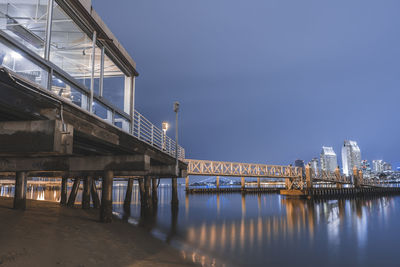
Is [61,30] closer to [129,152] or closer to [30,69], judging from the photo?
[30,69]

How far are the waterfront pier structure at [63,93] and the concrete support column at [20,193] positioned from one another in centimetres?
5

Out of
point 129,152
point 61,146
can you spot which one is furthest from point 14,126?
point 129,152

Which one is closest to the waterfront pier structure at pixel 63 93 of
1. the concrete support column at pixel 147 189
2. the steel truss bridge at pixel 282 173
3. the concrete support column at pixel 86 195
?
the concrete support column at pixel 86 195

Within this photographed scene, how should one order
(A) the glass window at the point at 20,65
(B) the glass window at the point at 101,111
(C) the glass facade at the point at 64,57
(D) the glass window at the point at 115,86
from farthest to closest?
(D) the glass window at the point at 115,86 → (B) the glass window at the point at 101,111 → (C) the glass facade at the point at 64,57 → (A) the glass window at the point at 20,65

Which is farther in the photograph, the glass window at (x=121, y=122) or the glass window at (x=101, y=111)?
the glass window at (x=121, y=122)

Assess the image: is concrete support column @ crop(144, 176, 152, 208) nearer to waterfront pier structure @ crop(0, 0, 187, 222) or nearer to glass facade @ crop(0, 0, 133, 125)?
waterfront pier structure @ crop(0, 0, 187, 222)

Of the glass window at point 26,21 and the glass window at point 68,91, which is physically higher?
the glass window at point 26,21

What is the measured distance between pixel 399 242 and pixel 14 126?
22271 millimetres

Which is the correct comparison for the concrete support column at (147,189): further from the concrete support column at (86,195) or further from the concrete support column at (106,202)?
the concrete support column at (106,202)

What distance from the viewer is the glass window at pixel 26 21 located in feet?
25.7

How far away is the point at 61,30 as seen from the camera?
32.8 ft

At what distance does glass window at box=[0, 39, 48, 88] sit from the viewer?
22.5 ft

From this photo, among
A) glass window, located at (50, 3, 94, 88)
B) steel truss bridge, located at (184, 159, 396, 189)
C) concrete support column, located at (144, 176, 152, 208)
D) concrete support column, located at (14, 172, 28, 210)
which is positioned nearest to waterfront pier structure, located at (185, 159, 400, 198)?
steel truss bridge, located at (184, 159, 396, 189)

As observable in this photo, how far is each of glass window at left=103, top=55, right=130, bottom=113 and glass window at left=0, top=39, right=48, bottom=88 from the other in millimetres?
3787
